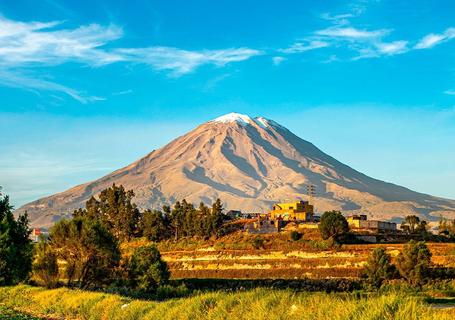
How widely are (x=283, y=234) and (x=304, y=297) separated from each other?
7526 cm

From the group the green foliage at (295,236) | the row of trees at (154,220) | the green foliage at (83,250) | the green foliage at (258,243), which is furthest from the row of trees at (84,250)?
the row of trees at (154,220)

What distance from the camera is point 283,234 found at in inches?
3538

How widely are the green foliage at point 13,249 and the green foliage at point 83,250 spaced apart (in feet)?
6.93

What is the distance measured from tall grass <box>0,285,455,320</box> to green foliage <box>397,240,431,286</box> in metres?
36.7

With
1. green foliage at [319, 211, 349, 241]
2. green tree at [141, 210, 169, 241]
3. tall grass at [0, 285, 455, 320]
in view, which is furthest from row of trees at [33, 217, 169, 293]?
green tree at [141, 210, 169, 241]

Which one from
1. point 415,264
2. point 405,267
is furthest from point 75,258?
point 415,264

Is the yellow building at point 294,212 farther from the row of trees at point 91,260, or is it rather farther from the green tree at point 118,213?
the row of trees at point 91,260

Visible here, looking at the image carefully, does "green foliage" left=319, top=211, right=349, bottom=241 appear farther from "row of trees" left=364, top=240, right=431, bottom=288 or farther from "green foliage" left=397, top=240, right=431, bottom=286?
"green foliage" left=397, top=240, right=431, bottom=286

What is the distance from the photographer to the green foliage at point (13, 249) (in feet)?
135

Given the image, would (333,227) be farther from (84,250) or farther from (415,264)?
(84,250)

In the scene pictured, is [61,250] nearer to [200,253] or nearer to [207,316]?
[207,316]

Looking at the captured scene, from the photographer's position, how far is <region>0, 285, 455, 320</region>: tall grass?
39.9ft

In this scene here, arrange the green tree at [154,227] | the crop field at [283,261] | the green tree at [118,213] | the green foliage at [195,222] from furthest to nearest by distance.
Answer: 1. the green tree at [118,213]
2. the green tree at [154,227]
3. the green foliage at [195,222]
4. the crop field at [283,261]

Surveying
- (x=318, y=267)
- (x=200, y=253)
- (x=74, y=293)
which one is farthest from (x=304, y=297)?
(x=200, y=253)
